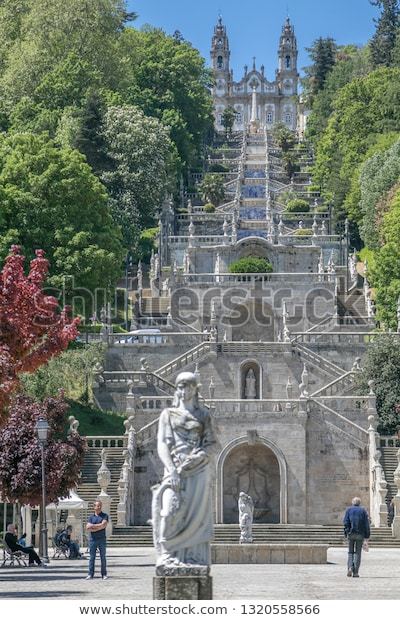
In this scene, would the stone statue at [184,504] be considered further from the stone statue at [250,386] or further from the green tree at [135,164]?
the green tree at [135,164]

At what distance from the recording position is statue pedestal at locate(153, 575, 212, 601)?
2111 centimetres

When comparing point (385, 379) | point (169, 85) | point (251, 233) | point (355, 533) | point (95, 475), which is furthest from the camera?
point (169, 85)

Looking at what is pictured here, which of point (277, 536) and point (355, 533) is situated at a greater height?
point (355, 533)

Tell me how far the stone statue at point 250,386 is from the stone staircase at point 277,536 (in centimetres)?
1249

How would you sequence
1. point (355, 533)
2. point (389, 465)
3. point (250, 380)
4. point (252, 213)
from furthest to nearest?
point (252, 213), point (250, 380), point (389, 465), point (355, 533)

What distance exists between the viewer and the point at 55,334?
38969 mm

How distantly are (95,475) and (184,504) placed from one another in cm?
3158

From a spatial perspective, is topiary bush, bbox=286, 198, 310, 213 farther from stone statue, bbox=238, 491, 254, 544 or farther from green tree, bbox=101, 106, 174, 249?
stone statue, bbox=238, 491, 254, 544

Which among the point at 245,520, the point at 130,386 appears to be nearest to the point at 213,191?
the point at 130,386

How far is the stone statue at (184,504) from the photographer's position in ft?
69.8

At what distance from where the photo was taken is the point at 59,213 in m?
66.7

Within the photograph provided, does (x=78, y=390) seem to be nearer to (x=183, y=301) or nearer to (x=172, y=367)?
(x=172, y=367)

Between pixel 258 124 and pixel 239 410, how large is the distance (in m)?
121

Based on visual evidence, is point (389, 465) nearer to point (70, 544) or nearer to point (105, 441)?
point (105, 441)
